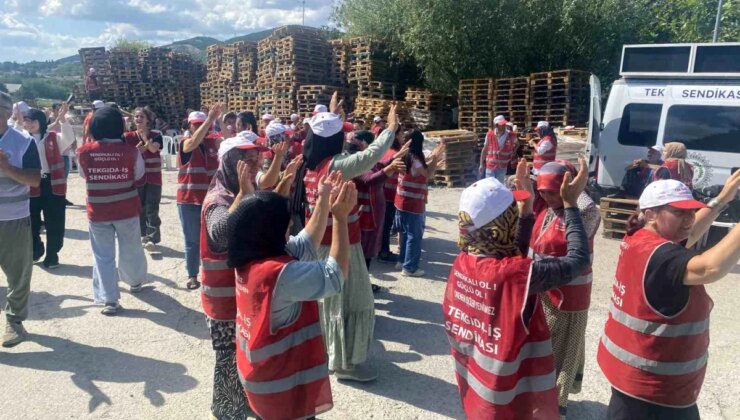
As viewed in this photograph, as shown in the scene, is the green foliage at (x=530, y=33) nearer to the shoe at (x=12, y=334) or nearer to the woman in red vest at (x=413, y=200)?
the woman in red vest at (x=413, y=200)

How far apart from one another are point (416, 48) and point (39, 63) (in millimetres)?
155449

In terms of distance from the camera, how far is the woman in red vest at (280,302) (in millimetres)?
2299

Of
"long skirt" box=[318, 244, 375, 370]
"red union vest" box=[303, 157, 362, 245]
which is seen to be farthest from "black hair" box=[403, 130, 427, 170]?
"long skirt" box=[318, 244, 375, 370]

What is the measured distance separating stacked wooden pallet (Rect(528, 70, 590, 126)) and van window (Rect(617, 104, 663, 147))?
420 centimetres

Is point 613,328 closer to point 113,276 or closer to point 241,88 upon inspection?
point 113,276

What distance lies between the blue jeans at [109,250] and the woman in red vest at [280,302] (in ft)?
11.0

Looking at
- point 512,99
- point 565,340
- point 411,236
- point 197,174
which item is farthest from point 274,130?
point 512,99

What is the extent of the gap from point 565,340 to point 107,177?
4427 millimetres

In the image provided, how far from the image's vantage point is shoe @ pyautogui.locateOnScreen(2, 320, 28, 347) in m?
4.63

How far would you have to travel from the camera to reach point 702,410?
12.2ft

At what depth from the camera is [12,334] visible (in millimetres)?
4660

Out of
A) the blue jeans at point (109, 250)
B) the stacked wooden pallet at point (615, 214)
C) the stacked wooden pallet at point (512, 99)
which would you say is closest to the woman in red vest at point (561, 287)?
the blue jeans at point (109, 250)

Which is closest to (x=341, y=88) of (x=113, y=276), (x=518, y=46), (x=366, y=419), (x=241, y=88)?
(x=241, y=88)

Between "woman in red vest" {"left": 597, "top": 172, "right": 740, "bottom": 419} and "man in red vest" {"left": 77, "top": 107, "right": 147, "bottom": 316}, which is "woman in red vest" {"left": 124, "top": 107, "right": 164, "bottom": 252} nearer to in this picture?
"man in red vest" {"left": 77, "top": 107, "right": 147, "bottom": 316}
